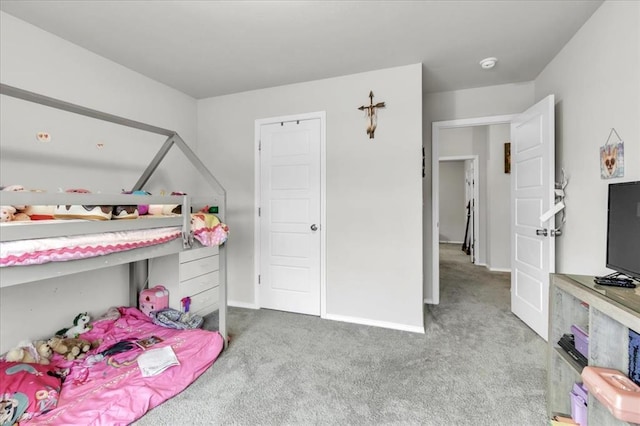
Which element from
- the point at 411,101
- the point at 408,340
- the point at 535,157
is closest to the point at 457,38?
the point at 411,101

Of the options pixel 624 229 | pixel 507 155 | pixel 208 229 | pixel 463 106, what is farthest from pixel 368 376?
pixel 507 155

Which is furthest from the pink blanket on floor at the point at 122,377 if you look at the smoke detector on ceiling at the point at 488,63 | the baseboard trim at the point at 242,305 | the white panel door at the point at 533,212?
the smoke detector on ceiling at the point at 488,63

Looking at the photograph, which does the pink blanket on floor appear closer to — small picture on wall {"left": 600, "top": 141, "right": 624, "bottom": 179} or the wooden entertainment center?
the wooden entertainment center

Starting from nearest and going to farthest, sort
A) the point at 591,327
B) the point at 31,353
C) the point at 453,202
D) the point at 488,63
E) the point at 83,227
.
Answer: the point at 591,327 < the point at 83,227 < the point at 31,353 < the point at 488,63 < the point at 453,202

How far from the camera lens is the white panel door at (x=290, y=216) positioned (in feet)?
9.77

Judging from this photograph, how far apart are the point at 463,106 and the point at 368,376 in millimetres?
2961

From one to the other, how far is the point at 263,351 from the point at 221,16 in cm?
247

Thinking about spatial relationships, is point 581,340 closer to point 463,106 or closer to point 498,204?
point 463,106

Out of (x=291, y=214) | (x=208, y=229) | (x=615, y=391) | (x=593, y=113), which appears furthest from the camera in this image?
(x=291, y=214)

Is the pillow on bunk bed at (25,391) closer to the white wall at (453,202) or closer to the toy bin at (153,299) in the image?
the toy bin at (153,299)

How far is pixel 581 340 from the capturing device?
1.42 meters

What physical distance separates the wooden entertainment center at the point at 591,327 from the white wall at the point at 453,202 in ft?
21.9

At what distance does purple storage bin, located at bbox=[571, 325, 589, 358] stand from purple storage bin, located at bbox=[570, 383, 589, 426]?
200 mm

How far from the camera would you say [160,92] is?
2.99 metres
